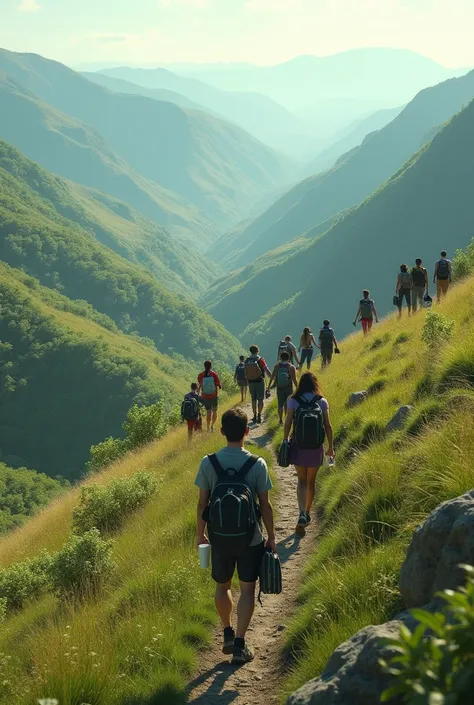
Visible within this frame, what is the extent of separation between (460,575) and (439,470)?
234 centimetres

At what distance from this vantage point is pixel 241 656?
614 centimetres

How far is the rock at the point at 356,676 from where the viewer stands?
3525mm

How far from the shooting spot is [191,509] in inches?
406

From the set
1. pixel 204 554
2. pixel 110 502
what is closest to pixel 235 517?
pixel 204 554

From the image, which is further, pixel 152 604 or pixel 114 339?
pixel 114 339

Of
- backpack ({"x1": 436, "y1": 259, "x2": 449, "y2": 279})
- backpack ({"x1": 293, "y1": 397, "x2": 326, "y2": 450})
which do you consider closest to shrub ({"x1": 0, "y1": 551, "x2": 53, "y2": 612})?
backpack ({"x1": 293, "y1": 397, "x2": 326, "y2": 450})

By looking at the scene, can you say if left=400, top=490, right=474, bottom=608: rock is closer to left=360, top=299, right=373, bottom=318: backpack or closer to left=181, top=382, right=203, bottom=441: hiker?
left=181, top=382, right=203, bottom=441: hiker

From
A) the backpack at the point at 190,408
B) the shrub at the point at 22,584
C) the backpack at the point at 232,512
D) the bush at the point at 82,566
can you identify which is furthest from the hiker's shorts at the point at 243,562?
the backpack at the point at 190,408

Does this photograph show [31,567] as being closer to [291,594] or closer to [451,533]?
[291,594]

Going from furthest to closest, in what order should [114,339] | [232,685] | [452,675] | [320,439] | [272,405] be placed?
[114,339] → [272,405] → [320,439] → [232,685] → [452,675]

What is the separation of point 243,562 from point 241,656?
1060 mm

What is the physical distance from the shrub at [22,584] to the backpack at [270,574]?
22.5 ft

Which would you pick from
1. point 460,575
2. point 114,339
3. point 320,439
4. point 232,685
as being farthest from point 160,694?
point 114,339

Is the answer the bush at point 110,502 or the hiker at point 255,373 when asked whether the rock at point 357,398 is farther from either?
the bush at point 110,502
